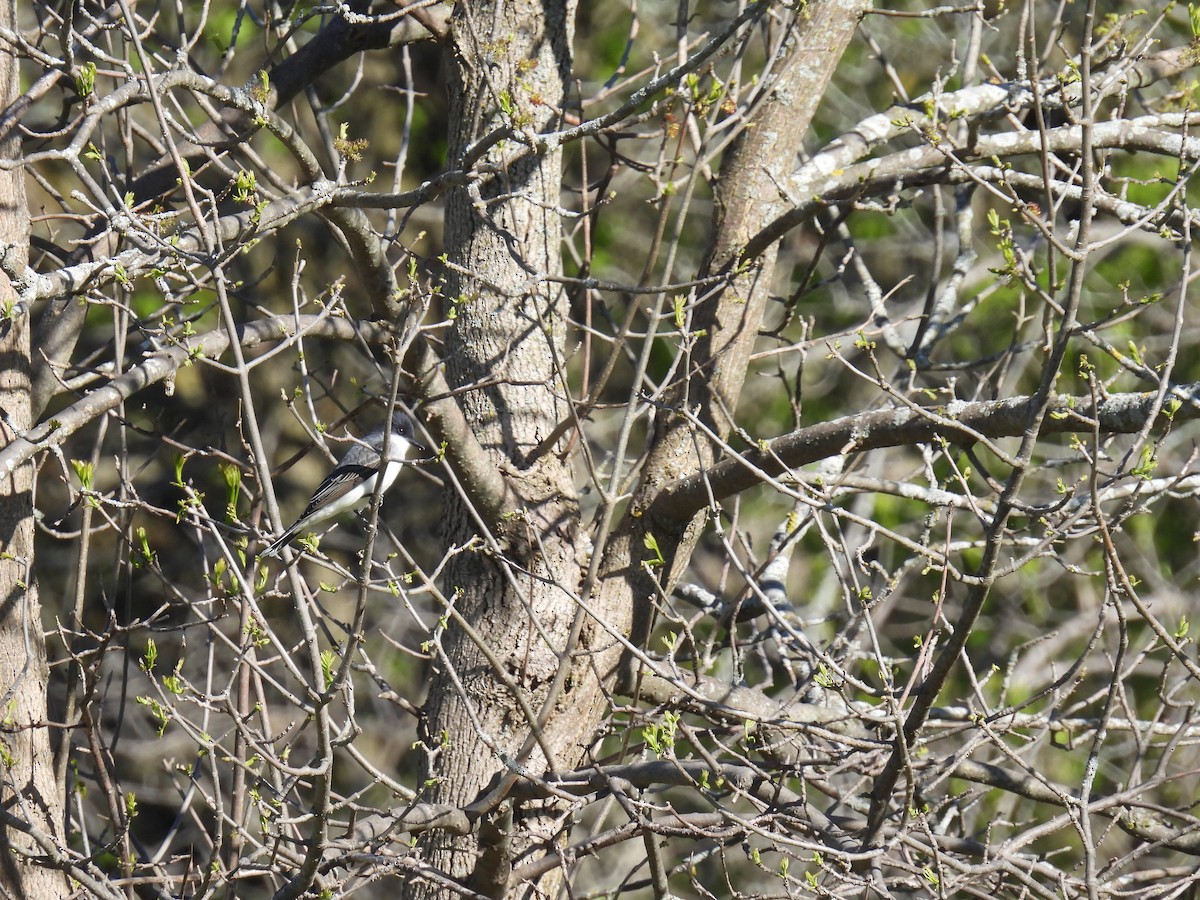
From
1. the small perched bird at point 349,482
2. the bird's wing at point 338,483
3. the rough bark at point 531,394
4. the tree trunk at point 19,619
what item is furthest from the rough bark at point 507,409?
the bird's wing at point 338,483

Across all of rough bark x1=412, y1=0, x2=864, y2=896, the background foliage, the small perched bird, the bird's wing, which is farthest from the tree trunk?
the bird's wing

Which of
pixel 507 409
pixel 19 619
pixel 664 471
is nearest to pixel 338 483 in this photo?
pixel 507 409

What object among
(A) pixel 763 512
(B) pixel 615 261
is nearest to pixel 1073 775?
(A) pixel 763 512

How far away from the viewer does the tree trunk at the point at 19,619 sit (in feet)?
10.3

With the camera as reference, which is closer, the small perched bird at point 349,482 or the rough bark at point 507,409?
the rough bark at point 507,409

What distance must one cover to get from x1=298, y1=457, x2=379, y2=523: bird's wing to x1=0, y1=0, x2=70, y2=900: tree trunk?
1.77m

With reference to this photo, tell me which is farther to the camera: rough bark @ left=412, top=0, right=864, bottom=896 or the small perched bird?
the small perched bird

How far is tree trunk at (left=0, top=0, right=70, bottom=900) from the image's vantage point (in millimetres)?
3125

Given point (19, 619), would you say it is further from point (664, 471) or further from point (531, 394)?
point (664, 471)

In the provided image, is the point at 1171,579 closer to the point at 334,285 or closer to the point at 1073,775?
the point at 1073,775

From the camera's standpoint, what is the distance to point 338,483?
509 centimetres

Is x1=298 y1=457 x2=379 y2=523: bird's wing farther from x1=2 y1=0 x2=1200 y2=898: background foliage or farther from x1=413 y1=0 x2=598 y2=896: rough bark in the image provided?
x1=413 y1=0 x2=598 y2=896: rough bark

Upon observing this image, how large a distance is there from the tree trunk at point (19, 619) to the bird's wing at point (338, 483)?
5.80ft

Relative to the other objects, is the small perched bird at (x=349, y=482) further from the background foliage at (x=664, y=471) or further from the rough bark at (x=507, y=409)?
the rough bark at (x=507, y=409)
